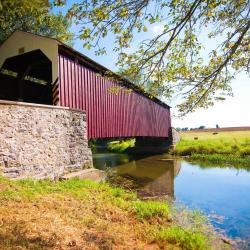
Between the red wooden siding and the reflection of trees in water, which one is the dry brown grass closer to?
the red wooden siding

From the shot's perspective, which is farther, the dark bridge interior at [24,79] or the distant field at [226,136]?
the distant field at [226,136]

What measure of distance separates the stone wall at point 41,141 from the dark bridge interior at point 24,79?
3380 millimetres

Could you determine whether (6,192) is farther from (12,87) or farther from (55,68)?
(12,87)

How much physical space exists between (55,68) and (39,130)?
8.70ft

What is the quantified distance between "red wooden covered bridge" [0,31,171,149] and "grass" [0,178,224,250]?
10.3 ft

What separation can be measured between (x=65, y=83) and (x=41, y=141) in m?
2.76

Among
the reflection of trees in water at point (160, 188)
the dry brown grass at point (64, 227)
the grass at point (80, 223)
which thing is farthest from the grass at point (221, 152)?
the dry brown grass at point (64, 227)

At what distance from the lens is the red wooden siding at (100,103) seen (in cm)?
922

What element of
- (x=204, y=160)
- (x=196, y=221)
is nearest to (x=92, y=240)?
(x=196, y=221)

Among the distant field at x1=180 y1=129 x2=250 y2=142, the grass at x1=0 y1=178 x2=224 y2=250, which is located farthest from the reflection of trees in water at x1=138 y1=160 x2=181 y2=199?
the distant field at x1=180 y1=129 x2=250 y2=142

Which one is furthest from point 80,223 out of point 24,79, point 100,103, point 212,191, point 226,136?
point 226,136

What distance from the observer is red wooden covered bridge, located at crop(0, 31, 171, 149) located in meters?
8.84

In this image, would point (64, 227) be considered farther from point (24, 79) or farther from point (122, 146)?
point (122, 146)

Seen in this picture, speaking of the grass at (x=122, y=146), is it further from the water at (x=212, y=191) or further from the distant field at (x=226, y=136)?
the water at (x=212, y=191)
